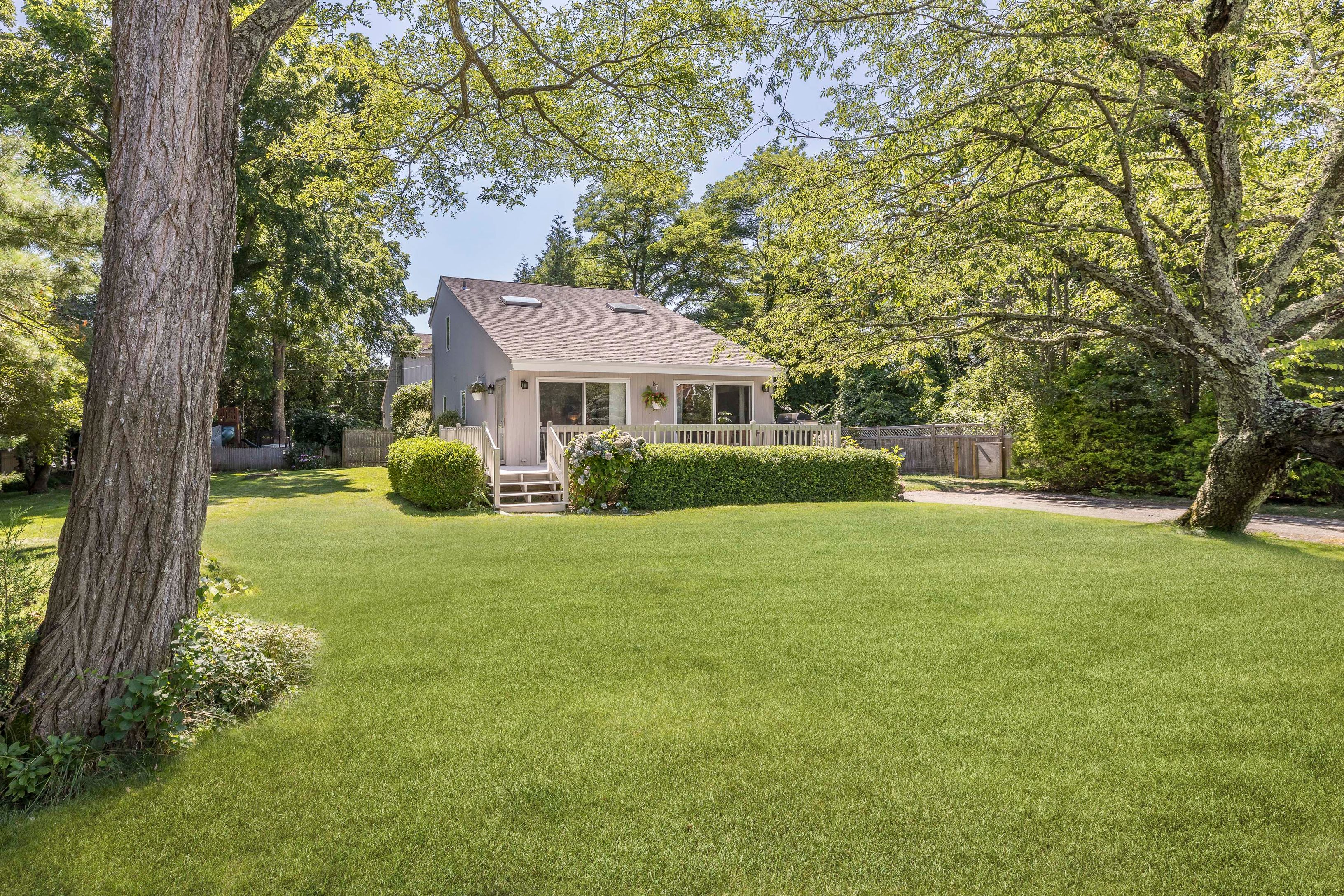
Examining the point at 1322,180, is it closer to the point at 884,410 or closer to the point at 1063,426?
the point at 1063,426

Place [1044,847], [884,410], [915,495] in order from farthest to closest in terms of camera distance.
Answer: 1. [884,410]
2. [915,495]
3. [1044,847]

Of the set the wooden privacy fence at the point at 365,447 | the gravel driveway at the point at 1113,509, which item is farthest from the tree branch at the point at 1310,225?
the wooden privacy fence at the point at 365,447

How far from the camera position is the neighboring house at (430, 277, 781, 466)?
46.4 ft

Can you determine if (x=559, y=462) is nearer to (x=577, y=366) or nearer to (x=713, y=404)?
(x=577, y=366)

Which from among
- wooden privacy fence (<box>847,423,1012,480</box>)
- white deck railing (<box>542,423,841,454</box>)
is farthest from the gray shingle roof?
wooden privacy fence (<box>847,423,1012,480</box>)

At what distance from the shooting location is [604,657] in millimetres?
3785

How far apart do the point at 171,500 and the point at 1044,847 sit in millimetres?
3479

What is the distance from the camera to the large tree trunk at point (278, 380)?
22.9 meters

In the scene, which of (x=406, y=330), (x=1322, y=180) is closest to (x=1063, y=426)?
(x=1322, y=180)

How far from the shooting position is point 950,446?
752 inches

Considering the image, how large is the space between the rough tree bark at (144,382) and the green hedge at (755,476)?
8545mm

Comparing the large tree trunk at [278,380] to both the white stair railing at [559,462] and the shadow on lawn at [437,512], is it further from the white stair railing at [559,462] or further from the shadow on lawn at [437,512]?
the white stair railing at [559,462]

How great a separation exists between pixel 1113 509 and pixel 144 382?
12620 millimetres

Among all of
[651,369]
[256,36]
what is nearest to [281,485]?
[651,369]
